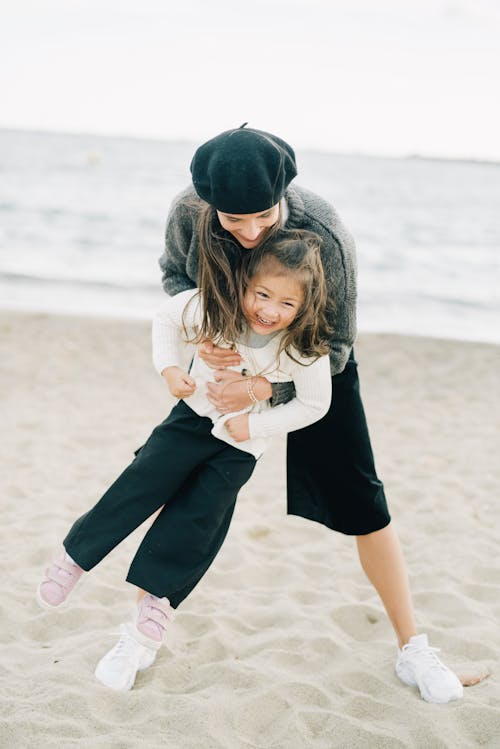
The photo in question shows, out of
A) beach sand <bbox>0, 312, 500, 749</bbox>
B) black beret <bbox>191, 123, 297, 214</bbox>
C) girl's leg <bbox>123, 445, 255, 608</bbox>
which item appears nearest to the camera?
black beret <bbox>191, 123, 297, 214</bbox>

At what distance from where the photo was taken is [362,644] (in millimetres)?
3123

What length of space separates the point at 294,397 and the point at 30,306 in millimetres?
8363

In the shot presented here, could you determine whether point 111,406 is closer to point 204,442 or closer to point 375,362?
point 375,362

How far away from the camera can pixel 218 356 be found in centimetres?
236

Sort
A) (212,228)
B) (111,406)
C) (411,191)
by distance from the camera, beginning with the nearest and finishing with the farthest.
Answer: (212,228), (111,406), (411,191)

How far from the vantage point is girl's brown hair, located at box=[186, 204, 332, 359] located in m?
2.13

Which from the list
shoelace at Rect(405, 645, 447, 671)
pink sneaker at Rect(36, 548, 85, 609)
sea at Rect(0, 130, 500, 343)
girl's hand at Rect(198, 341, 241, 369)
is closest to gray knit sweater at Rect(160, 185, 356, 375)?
girl's hand at Rect(198, 341, 241, 369)

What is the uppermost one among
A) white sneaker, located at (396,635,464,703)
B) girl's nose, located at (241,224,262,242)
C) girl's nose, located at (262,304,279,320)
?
girl's nose, located at (241,224,262,242)

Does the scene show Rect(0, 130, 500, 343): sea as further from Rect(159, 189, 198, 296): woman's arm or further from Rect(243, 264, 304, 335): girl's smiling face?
Rect(243, 264, 304, 335): girl's smiling face

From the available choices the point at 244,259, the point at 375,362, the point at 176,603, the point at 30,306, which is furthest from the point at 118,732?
the point at 30,306

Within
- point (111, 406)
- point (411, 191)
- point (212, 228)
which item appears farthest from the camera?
point (411, 191)

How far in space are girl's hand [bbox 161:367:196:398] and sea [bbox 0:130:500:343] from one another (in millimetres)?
7582

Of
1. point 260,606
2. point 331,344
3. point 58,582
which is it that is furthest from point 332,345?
point 260,606

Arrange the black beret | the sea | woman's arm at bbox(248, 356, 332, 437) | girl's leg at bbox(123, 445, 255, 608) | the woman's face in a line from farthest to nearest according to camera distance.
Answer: the sea
girl's leg at bbox(123, 445, 255, 608)
woman's arm at bbox(248, 356, 332, 437)
the woman's face
the black beret
